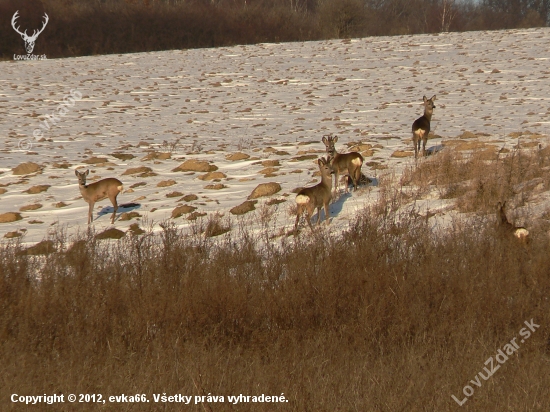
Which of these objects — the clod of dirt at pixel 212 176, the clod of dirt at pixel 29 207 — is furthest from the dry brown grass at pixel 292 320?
the clod of dirt at pixel 212 176

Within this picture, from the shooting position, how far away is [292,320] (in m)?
7.43

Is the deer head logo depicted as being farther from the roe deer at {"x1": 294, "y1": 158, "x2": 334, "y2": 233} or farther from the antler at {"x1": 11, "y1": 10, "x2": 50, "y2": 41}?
the roe deer at {"x1": 294, "y1": 158, "x2": 334, "y2": 233}

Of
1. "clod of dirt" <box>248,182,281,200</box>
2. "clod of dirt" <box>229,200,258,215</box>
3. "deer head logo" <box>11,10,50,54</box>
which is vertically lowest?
"clod of dirt" <box>229,200,258,215</box>

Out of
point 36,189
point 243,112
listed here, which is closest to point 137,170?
point 36,189

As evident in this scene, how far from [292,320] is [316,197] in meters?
3.20

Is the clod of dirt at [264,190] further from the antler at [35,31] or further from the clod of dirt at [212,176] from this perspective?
the antler at [35,31]

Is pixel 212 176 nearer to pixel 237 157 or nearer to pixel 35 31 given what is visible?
pixel 237 157

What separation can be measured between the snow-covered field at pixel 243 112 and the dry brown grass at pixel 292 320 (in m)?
2.67

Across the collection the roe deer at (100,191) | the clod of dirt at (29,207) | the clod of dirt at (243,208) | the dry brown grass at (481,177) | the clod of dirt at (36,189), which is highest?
the dry brown grass at (481,177)

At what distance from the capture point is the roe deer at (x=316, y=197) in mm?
10055

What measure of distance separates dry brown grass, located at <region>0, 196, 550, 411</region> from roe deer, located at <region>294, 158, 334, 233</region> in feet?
4.68

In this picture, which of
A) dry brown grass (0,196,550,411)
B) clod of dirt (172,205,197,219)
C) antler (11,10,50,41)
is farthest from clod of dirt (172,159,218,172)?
antler (11,10,50,41)

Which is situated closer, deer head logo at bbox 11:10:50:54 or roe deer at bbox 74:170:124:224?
roe deer at bbox 74:170:124:224

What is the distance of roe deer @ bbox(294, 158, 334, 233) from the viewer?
396 inches
